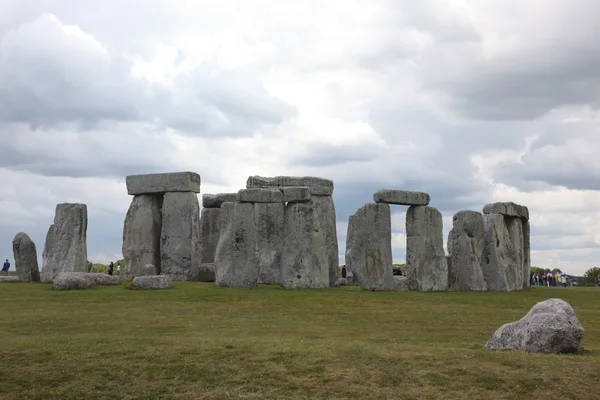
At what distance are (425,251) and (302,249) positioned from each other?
5.37 metres

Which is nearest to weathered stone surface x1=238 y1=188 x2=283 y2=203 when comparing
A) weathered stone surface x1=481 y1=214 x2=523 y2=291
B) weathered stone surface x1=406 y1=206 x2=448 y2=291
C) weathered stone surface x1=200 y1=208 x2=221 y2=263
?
weathered stone surface x1=406 y1=206 x2=448 y2=291

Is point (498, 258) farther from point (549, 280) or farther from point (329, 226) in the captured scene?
point (549, 280)

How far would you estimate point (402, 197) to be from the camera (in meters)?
29.1

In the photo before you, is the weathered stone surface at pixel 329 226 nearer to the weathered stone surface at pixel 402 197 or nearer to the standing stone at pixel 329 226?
the standing stone at pixel 329 226

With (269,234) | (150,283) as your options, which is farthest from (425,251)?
(150,283)

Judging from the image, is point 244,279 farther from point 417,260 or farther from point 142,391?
point 142,391

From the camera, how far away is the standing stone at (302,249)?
1068 inches

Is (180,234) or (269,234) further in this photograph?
(269,234)

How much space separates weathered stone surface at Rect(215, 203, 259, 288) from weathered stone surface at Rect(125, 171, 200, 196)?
21.5ft

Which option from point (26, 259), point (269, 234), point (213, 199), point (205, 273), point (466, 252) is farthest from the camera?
point (213, 199)

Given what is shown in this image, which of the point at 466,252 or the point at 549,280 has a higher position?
the point at 466,252

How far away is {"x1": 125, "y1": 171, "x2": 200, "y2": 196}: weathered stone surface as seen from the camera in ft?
107

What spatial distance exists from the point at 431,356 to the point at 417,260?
15714 millimetres

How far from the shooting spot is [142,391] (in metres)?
12.7
